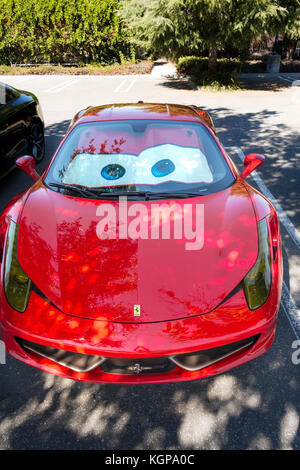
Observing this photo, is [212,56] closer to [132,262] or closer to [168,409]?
[132,262]

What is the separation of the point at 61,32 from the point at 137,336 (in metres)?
22.3

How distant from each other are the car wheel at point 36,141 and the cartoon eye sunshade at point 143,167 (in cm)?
322

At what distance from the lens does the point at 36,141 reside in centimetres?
607

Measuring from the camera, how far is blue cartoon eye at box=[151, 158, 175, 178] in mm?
2879

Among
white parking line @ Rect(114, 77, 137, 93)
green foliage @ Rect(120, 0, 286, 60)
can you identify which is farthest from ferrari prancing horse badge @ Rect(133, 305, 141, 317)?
white parking line @ Rect(114, 77, 137, 93)

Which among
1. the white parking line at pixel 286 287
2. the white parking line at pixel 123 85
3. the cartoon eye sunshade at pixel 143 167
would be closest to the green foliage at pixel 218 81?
the white parking line at pixel 123 85

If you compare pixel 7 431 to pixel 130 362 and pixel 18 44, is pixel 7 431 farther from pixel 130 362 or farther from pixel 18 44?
pixel 18 44

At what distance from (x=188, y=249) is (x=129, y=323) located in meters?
0.66

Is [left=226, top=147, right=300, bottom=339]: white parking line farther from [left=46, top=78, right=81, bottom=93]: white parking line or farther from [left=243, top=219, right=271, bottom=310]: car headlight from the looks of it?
[left=46, top=78, right=81, bottom=93]: white parking line

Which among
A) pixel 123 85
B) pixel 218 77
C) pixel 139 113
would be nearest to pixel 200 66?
pixel 218 77

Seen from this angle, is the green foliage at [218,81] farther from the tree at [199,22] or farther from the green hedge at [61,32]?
the green hedge at [61,32]

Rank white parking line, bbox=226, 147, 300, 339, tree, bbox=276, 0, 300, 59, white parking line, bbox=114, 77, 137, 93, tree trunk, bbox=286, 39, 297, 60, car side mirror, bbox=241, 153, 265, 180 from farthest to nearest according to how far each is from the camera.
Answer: tree trunk, bbox=286, 39, 297, 60
white parking line, bbox=114, 77, 137, 93
tree, bbox=276, 0, 300, 59
car side mirror, bbox=241, 153, 265, 180
white parking line, bbox=226, 147, 300, 339

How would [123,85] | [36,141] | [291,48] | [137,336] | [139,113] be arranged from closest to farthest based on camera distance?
[137,336]
[139,113]
[36,141]
[123,85]
[291,48]

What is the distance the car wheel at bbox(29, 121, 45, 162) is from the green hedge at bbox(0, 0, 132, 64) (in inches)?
636
